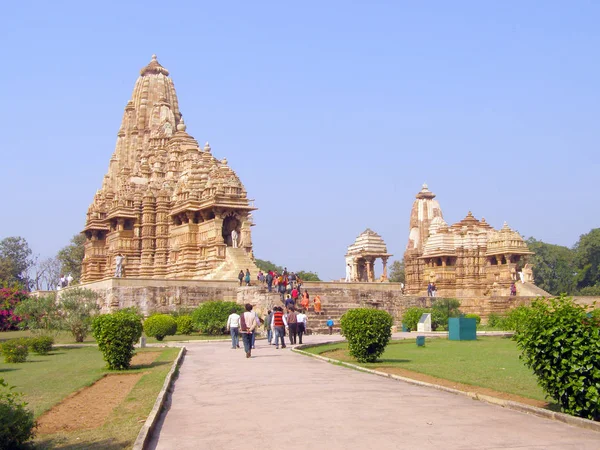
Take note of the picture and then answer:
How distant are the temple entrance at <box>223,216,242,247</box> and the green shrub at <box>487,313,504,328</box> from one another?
44.0ft

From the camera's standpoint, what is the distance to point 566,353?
9.06m

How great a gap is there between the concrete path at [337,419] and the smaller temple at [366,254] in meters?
33.7

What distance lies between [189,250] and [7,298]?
1043cm

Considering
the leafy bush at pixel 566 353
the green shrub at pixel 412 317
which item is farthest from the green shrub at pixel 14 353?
the green shrub at pixel 412 317

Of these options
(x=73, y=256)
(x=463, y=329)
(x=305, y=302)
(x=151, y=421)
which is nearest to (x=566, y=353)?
(x=151, y=421)

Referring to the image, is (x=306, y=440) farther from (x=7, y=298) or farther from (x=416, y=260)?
(x=416, y=260)

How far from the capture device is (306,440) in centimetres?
761

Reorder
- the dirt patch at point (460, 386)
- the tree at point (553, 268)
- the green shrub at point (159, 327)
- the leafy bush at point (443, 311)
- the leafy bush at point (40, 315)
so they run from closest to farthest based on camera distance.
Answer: the dirt patch at point (460, 386)
the green shrub at point (159, 327)
the leafy bush at point (40, 315)
the leafy bush at point (443, 311)
the tree at point (553, 268)

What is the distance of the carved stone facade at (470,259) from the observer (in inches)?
1754

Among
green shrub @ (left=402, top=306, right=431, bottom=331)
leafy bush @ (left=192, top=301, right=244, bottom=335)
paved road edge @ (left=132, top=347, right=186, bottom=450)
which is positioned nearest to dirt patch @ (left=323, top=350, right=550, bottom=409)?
paved road edge @ (left=132, top=347, right=186, bottom=450)

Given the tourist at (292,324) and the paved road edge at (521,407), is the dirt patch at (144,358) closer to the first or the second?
the tourist at (292,324)

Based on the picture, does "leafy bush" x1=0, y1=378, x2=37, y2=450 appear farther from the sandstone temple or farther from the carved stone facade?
the carved stone facade

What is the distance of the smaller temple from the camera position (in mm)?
46781

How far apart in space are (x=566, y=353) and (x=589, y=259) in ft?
209
